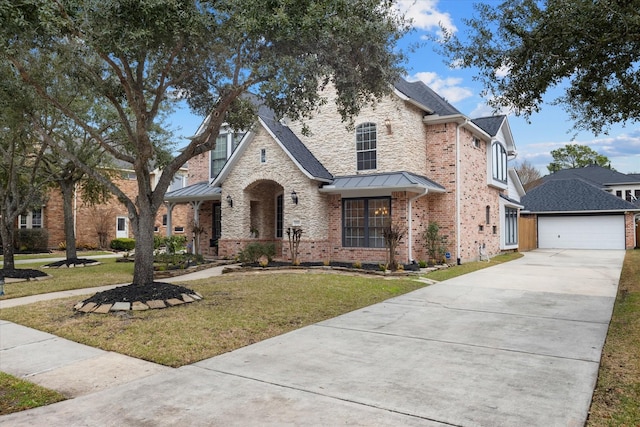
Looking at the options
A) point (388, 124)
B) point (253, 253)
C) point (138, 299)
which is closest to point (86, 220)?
point (253, 253)

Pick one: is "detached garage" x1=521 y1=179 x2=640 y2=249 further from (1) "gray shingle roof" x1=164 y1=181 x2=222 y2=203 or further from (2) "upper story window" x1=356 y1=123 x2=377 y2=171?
(1) "gray shingle roof" x1=164 y1=181 x2=222 y2=203

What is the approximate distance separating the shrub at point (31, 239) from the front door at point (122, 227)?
5.19m

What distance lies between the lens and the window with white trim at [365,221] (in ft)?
54.5

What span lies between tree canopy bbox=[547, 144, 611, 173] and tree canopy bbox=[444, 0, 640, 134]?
5548 cm

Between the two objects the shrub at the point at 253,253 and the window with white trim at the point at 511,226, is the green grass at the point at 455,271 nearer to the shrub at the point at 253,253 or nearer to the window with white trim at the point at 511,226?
the shrub at the point at 253,253

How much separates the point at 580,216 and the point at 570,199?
140 centimetres

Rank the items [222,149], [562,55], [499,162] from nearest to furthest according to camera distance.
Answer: [562,55]
[222,149]
[499,162]

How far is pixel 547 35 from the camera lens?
7039 millimetres

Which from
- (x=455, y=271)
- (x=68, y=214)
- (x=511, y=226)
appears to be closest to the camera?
(x=455, y=271)

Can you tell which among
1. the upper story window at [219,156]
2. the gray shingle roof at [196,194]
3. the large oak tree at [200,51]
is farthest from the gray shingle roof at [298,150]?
the large oak tree at [200,51]

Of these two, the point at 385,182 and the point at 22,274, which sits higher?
the point at 385,182

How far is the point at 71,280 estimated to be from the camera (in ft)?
43.8

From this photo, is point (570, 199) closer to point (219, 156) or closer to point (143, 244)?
point (219, 156)

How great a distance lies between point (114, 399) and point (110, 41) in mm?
5893
